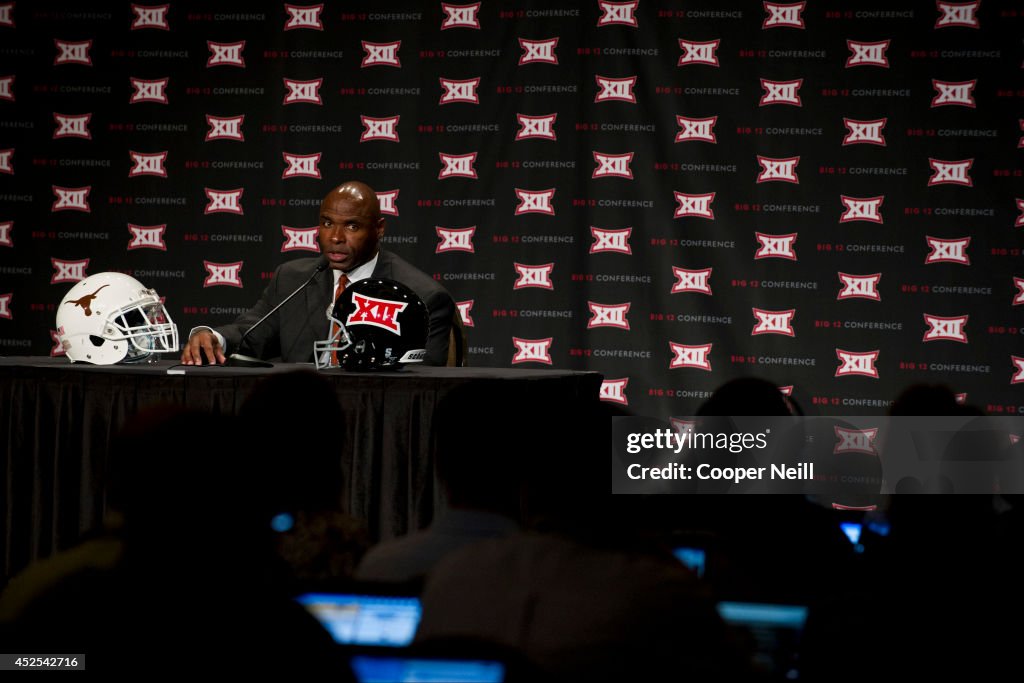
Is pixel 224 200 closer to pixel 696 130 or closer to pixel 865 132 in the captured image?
pixel 696 130

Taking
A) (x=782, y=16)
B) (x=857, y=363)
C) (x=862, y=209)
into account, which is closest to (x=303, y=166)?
(x=782, y=16)

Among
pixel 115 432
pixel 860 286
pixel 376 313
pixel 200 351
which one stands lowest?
pixel 115 432

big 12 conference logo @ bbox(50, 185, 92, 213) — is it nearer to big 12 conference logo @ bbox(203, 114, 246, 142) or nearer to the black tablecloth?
big 12 conference logo @ bbox(203, 114, 246, 142)

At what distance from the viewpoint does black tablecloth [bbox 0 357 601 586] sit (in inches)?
108

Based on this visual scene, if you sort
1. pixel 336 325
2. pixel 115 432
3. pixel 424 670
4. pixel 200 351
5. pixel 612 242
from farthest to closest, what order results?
pixel 612 242 → pixel 336 325 → pixel 200 351 → pixel 115 432 → pixel 424 670

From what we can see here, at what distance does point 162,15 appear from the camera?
16.6 feet

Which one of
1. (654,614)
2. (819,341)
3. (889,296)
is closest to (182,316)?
(819,341)

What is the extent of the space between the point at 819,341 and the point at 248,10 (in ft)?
11.3

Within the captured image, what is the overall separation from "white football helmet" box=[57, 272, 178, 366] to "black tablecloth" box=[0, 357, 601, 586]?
260mm

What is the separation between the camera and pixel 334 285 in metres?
3.88

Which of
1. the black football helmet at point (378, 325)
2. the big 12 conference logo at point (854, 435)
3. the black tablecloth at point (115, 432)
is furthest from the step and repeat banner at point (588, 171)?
the black tablecloth at point (115, 432)

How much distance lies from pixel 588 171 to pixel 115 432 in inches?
111

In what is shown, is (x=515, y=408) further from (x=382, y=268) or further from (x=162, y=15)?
(x=162, y=15)

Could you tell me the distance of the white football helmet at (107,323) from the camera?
3088 mm
